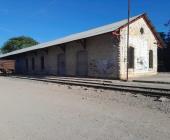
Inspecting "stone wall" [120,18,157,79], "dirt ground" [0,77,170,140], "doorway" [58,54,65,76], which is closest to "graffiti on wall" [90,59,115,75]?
"stone wall" [120,18,157,79]

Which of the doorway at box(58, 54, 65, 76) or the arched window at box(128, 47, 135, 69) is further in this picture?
the doorway at box(58, 54, 65, 76)

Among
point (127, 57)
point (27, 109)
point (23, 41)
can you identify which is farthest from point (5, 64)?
point (23, 41)

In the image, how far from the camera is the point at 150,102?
879 cm

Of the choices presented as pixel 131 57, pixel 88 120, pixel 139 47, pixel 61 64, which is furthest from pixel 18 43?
pixel 88 120

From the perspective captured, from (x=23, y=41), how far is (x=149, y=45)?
205 feet

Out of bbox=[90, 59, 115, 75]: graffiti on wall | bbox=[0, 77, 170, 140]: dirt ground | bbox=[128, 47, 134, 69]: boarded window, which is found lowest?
bbox=[0, 77, 170, 140]: dirt ground

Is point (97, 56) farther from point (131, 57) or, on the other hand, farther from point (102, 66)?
point (131, 57)

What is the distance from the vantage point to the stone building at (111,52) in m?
20.4

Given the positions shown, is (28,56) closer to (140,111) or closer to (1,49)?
(140,111)

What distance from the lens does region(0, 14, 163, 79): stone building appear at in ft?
66.9

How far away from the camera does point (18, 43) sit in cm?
8019

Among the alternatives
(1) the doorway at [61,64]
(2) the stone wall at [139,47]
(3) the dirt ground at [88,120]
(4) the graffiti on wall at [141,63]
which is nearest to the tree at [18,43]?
(1) the doorway at [61,64]

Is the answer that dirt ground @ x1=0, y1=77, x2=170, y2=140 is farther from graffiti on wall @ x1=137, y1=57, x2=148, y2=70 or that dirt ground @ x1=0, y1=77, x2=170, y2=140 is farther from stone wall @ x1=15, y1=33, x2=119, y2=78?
graffiti on wall @ x1=137, y1=57, x2=148, y2=70

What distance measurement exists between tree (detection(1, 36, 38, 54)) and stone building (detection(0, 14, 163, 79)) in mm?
54447
